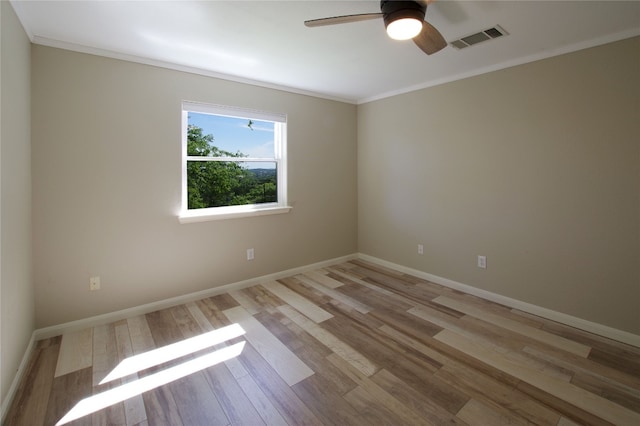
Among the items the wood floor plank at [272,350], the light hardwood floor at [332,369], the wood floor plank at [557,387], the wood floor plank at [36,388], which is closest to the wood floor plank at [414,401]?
the light hardwood floor at [332,369]

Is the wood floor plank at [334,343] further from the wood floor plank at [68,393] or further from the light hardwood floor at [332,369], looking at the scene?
the wood floor plank at [68,393]

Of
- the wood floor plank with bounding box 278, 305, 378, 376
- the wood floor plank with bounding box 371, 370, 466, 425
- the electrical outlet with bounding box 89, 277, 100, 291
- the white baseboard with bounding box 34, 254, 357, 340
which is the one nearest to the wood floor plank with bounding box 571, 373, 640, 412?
the wood floor plank with bounding box 371, 370, 466, 425

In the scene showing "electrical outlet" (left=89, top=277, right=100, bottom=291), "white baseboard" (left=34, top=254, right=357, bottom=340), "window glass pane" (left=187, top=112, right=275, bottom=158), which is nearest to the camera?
"white baseboard" (left=34, top=254, right=357, bottom=340)

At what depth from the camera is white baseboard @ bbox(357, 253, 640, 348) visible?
238cm

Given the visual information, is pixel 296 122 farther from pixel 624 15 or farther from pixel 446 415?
pixel 446 415

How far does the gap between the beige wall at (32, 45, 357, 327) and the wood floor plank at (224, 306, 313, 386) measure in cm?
73

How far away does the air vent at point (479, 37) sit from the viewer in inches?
88.2

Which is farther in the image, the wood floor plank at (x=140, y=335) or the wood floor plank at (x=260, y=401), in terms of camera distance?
the wood floor plank at (x=140, y=335)

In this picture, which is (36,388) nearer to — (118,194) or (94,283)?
(94,283)

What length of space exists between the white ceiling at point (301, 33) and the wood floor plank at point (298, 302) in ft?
7.50

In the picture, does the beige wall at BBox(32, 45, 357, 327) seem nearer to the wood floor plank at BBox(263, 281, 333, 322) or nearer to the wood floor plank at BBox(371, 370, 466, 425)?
the wood floor plank at BBox(263, 281, 333, 322)

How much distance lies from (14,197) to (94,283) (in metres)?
0.98

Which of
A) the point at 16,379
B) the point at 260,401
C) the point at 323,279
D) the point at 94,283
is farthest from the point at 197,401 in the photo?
the point at 323,279

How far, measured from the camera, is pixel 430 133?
3568 millimetres
